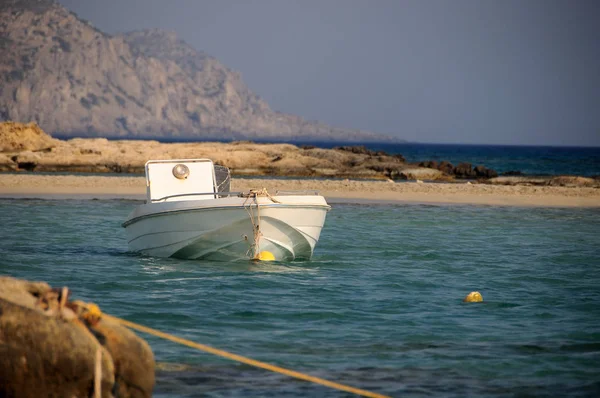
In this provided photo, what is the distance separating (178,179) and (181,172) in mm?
166

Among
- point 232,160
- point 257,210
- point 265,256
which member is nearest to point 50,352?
point 257,210

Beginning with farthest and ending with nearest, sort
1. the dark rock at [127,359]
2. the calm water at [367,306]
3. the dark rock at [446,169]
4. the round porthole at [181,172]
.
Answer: the dark rock at [446,169] < the round porthole at [181,172] < the calm water at [367,306] < the dark rock at [127,359]

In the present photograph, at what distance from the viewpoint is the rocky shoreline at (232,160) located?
55875 millimetres

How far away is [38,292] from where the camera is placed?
7.77 meters

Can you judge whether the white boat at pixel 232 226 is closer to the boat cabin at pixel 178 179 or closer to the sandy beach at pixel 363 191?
the boat cabin at pixel 178 179

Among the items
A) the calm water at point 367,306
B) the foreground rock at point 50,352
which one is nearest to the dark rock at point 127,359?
the foreground rock at point 50,352

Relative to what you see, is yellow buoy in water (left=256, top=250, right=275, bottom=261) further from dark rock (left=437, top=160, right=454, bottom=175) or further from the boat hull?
dark rock (left=437, top=160, right=454, bottom=175)

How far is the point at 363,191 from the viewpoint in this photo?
41.7 meters

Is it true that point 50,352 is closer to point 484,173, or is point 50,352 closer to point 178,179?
point 178,179

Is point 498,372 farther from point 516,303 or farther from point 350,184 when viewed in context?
point 350,184

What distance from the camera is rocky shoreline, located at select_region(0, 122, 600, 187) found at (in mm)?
55875

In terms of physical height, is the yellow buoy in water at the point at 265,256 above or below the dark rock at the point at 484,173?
below

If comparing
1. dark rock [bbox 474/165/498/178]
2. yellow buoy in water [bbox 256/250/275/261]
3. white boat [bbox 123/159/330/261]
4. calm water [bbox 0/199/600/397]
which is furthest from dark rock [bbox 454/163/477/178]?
yellow buoy in water [bbox 256/250/275/261]

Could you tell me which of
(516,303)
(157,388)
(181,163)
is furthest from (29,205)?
(157,388)
